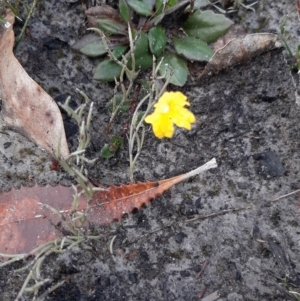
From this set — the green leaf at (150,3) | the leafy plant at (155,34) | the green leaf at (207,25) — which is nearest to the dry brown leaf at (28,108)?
the leafy plant at (155,34)

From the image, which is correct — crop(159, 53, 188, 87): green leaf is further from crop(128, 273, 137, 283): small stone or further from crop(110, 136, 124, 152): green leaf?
crop(128, 273, 137, 283): small stone

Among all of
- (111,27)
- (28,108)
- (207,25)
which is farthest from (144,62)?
(28,108)

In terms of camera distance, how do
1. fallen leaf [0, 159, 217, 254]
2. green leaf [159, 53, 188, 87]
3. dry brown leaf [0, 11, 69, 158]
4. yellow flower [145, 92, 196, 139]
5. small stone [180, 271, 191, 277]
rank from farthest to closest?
green leaf [159, 53, 188, 87], dry brown leaf [0, 11, 69, 158], small stone [180, 271, 191, 277], fallen leaf [0, 159, 217, 254], yellow flower [145, 92, 196, 139]

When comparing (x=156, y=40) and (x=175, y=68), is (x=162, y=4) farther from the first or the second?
(x=175, y=68)

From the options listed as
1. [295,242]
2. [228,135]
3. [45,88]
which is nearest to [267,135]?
[228,135]

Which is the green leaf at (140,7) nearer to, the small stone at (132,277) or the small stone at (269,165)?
the small stone at (269,165)

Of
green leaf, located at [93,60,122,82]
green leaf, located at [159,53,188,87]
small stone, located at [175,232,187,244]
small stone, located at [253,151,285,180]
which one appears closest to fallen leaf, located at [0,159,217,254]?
small stone, located at [175,232,187,244]
